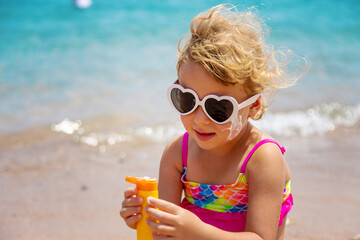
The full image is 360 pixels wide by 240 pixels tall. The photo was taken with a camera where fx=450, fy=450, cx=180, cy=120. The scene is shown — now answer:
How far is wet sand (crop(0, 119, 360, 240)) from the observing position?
3.01 meters

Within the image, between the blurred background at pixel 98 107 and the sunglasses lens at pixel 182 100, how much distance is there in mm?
609

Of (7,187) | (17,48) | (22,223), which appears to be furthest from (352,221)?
(17,48)

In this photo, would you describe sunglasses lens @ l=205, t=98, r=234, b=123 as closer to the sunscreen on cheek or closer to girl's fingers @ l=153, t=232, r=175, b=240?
the sunscreen on cheek

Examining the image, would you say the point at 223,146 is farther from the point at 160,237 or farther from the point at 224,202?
the point at 160,237

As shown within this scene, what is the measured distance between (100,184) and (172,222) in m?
2.10

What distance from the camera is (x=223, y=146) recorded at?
2129 mm

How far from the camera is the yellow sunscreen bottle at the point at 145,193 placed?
175 cm

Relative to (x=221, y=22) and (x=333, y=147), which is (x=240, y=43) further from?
(x=333, y=147)

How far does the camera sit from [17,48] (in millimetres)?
8914

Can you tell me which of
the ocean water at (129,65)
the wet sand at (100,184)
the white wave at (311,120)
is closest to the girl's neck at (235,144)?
the ocean water at (129,65)

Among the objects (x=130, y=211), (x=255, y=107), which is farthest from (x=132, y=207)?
(x=255, y=107)

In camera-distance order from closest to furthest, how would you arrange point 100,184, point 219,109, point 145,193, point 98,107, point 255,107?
point 145,193, point 219,109, point 255,107, point 100,184, point 98,107

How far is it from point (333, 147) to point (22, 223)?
9.69 ft

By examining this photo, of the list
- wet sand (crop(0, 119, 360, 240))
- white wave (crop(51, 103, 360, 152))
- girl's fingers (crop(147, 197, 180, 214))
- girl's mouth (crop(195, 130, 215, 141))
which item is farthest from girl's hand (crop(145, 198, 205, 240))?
white wave (crop(51, 103, 360, 152))
